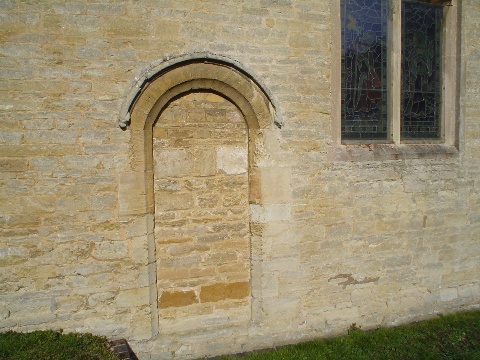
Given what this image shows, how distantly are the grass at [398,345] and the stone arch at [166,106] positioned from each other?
0.77m

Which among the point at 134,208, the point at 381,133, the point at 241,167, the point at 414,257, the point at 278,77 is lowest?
Answer: the point at 414,257

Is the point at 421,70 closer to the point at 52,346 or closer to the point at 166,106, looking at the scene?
the point at 166,106

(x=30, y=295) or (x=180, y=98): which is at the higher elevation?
(x=180, y=98)

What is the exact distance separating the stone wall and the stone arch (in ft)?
0.07

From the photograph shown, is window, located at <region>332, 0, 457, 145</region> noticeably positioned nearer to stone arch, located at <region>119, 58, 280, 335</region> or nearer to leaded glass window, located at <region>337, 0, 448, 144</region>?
leaded glass window, located at <region>337, 0, 448, 144</region>

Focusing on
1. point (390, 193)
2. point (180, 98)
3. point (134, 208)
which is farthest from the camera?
point (390, 193)

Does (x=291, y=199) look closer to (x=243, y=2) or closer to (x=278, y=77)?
(x=278, y=77)

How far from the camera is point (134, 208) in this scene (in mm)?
3969

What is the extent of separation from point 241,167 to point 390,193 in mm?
2135

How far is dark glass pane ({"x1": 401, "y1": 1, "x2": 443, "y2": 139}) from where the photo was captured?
522 cm

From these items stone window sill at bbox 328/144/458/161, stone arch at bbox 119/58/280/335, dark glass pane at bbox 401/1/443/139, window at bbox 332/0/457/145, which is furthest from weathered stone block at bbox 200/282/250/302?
dark glass pane at bbox 401/1/443/139

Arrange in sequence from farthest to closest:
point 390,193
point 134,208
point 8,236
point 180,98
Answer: point 390,193 → point 180,98 → point 134,208 → point 8,236

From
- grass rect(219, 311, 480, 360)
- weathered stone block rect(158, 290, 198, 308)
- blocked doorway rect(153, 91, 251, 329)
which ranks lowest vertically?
grass rect(219, 311, 480, 360)

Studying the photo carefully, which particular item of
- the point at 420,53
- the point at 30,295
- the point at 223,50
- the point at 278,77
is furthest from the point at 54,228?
the point at 420,53
